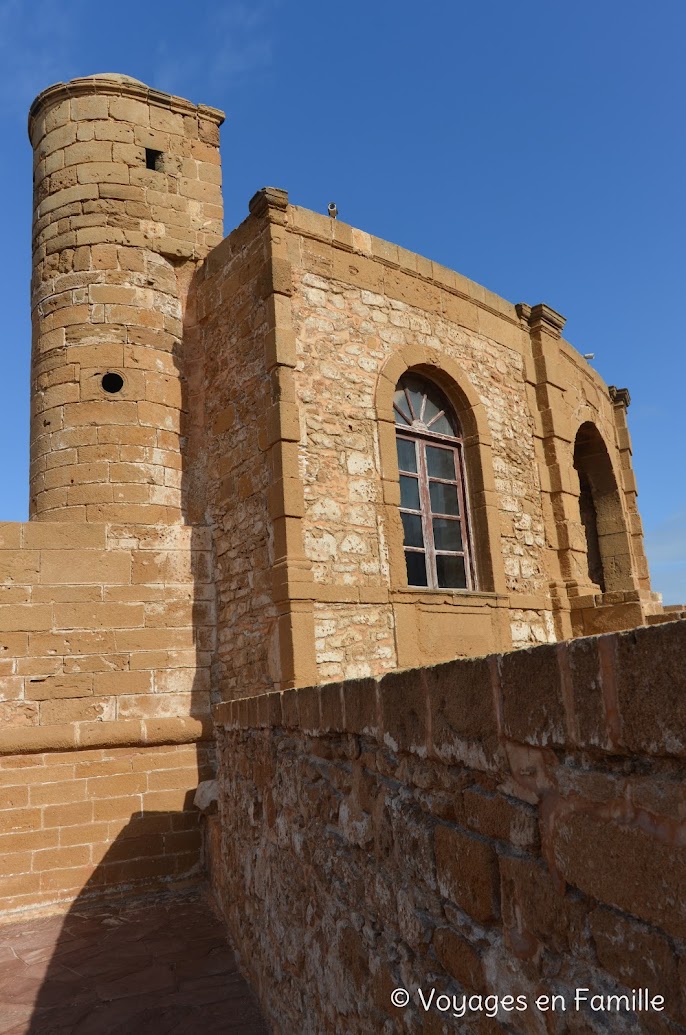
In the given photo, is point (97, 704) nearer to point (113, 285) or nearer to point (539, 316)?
point (113, 285)

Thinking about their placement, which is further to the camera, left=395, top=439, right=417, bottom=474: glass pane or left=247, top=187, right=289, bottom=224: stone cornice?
left=395, top=439, right=417, bottom=474: glass pane

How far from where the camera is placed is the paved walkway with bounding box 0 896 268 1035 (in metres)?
3.79

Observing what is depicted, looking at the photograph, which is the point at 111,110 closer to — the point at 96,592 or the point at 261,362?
the point at 261,362

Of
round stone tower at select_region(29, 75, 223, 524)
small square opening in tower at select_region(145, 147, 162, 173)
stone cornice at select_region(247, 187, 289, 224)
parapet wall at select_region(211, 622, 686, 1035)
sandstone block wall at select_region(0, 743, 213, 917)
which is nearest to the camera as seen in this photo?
parapet wall at select_region(211, 622, 686, 1035)

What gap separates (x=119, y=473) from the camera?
7.36m

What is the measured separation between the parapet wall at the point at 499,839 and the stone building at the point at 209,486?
137 inches

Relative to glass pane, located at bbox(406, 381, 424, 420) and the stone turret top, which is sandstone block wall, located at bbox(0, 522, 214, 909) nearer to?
glass pane, located at bbox(406, 381, 424, 420)

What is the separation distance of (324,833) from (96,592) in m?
4.75

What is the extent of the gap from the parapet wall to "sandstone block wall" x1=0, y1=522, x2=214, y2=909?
4.02m

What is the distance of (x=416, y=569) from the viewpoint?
7.56 m

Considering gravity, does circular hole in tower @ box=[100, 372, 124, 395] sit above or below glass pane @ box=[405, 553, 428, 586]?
above

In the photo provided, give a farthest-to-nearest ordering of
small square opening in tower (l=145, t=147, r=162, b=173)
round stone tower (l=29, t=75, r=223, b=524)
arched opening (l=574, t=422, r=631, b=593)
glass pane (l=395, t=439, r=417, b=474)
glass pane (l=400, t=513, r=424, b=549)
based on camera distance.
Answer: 1. arched opening (l=574, t=422, r=631, b=593)
2. small square opening in tower (l=145, t=147, r=162, b=173)
3. glass pane (l=395, t=439, r=417, b=474)
4. glass pane (l=400, t=513, r=424, b=549)
5. round stone tower (l=29, t=75, r=223, b=524)

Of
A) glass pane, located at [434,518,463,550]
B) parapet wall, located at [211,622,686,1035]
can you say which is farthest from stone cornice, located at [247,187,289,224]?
parapet wall, located at [211,622,686,1035]

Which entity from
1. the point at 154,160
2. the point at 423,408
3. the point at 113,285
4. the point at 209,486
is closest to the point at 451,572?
the point at 423,408
